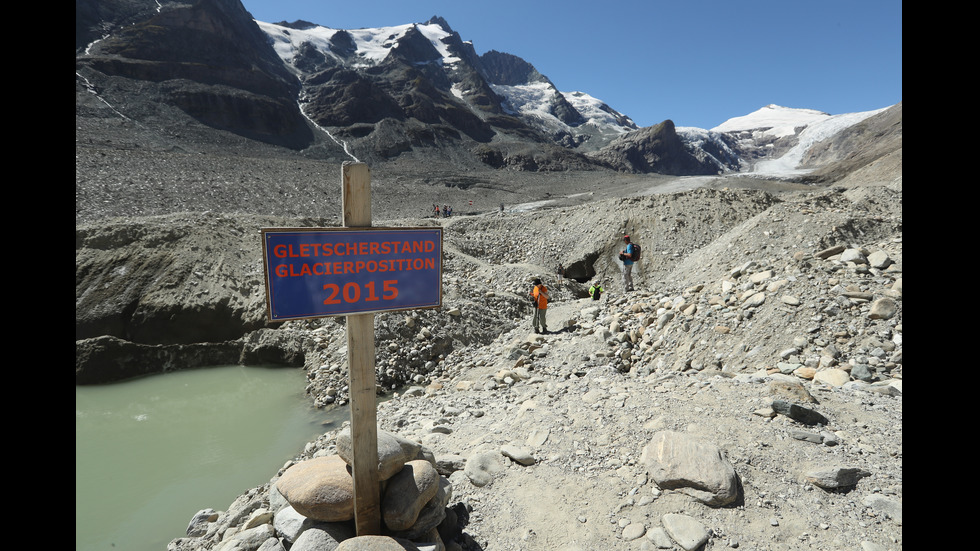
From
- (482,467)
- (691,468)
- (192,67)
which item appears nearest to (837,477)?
(691,468)

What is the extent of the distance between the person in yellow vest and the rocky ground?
38cm

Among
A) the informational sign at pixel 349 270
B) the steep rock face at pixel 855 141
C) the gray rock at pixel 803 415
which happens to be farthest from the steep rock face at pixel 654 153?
the informational sign at pixel 349 270

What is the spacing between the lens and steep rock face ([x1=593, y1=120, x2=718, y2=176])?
102 metres

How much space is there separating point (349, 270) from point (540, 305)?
7.01 meters

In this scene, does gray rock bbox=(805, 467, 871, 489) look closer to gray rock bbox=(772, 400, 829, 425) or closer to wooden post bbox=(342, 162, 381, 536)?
gray rock bbox=(772, 400, 829, 425)

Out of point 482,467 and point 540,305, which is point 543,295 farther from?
point 482,467

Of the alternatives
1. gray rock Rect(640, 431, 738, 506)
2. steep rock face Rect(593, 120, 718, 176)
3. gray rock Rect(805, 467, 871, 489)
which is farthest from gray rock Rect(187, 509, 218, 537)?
steep rock face Rect(593, 120, 718, 176)

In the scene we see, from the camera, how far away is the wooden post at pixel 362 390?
9.30 feet

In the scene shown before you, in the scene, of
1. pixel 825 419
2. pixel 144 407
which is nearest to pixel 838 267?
pixel 825 419

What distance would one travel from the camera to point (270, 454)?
22.8 feet

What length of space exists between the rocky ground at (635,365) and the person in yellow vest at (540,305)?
38 centimetres

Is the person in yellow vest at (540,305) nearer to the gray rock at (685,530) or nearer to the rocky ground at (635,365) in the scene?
the rocky ground at (635,365)
